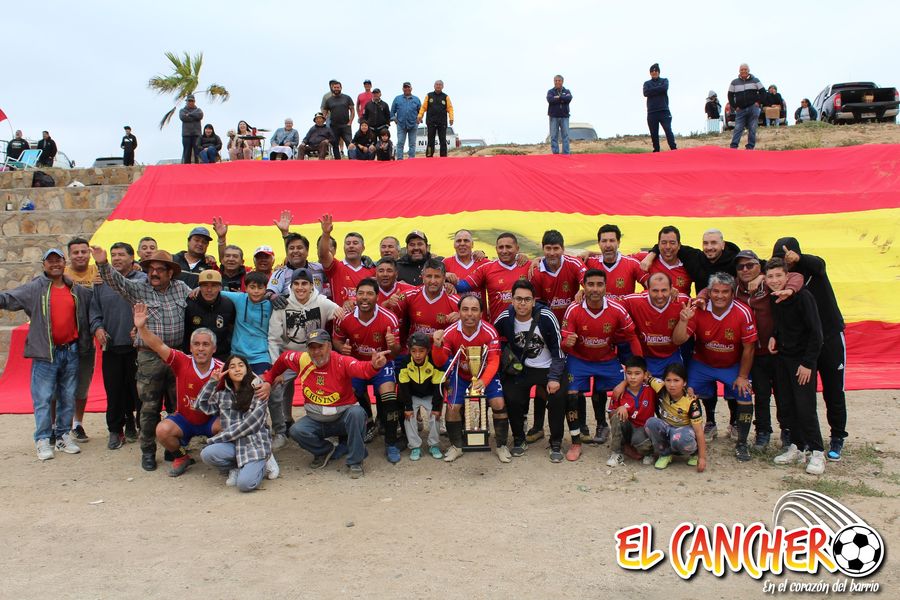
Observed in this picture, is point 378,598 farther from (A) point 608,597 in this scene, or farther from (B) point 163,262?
(B) point 163,262

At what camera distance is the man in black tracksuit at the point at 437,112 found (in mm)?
14578

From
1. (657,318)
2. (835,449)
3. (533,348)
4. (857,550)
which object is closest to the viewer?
(857,550)

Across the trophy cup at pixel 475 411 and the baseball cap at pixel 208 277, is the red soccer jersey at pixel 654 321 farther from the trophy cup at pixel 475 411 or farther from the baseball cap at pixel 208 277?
the baseball cap at pixel 208 277

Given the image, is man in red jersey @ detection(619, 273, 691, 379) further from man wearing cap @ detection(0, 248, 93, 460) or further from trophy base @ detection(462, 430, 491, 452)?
man wearing cap @ detection(0, 248, 93, 460)

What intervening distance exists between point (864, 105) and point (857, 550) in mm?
17169

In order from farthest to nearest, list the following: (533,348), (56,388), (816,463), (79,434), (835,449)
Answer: (79,434) < (56,388) < (533,348) < (835,449) < (816,463)

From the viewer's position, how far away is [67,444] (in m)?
6.44

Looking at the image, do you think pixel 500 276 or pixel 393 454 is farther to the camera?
pixel 500 276

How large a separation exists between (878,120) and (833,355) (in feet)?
50.4

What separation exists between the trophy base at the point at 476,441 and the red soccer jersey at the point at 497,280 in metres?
1.32

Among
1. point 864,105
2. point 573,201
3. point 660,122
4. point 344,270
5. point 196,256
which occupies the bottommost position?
point 344,270

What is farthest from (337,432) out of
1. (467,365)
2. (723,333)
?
(723,333)

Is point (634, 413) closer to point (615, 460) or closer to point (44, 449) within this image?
point (615, 460)

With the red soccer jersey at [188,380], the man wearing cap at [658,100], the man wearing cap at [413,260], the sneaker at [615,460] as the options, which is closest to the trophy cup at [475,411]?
the sneaker at [615,460]
